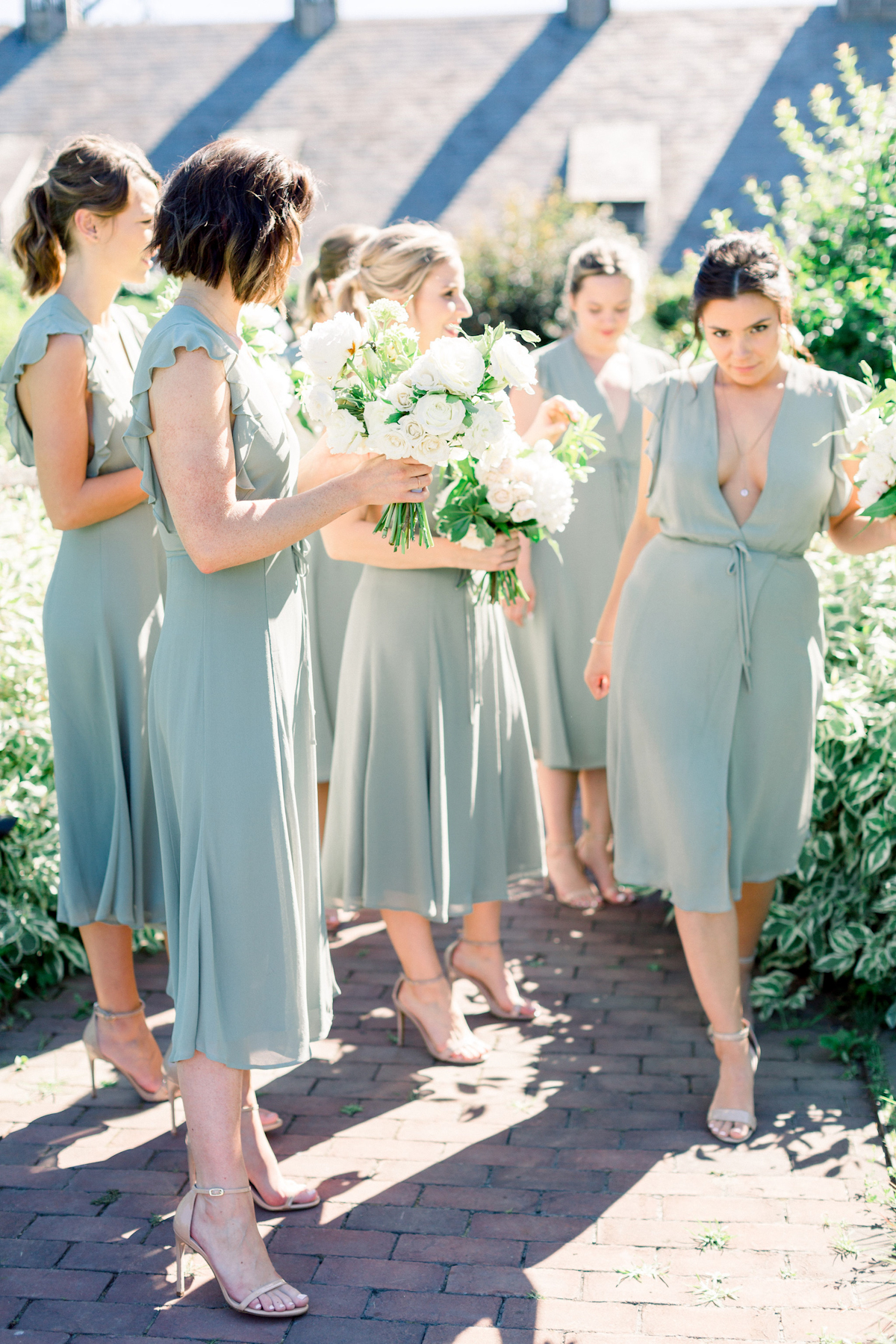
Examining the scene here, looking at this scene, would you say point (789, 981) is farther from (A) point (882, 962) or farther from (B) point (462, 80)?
(B) point (462, 80)

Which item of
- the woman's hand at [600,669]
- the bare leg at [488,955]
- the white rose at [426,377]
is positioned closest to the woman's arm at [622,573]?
the woman's hand at [600,669]

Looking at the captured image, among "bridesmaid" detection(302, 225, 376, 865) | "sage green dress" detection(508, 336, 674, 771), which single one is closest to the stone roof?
"sage green dress" detection(508, 336, 674, 771)

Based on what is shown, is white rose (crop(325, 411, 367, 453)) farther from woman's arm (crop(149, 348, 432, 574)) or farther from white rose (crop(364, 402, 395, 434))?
woman's arm (crop(149, 348, 432, 574))

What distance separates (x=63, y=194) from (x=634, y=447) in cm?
263

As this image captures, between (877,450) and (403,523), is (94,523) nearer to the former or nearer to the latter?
(403,523)

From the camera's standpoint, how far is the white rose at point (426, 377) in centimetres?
273

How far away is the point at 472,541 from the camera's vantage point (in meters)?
3.55

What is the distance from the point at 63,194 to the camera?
329 cm

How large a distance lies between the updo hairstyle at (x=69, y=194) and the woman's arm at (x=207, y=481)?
1.13 meters

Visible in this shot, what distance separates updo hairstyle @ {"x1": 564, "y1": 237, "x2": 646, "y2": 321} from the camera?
4949 millimetres

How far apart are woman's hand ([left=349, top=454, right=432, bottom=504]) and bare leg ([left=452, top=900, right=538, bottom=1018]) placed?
70.7 inches

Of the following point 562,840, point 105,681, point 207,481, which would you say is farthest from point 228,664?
point 562,840

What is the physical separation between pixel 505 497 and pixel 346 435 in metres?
0.84

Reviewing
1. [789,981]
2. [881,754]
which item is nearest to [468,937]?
[789,981]
